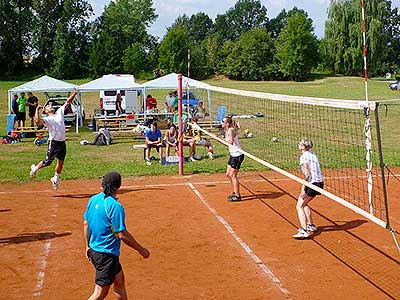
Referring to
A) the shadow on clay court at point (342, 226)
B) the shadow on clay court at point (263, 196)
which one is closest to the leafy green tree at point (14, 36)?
the shadow on clay court at point (263, 196)

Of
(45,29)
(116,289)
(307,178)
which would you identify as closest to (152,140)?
(307,178)

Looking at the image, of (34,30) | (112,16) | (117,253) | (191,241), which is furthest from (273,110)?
(112,16)

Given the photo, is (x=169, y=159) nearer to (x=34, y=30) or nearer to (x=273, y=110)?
(x=273, y=110)

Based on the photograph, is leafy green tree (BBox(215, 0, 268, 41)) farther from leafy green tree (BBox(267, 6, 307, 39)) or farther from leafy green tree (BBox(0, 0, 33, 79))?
leafy green tree (BBox(0, 0, 33, 79))

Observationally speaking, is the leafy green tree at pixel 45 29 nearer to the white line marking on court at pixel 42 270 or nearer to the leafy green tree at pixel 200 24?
the leafy green tree at pixel 200 24

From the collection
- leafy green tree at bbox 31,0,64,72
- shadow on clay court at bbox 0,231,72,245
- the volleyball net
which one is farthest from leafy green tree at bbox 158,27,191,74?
shadow on clay court at bbox 0,231,72,245

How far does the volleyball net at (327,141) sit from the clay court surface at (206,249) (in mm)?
738

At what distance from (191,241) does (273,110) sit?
25842 mm

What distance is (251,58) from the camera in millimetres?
71812

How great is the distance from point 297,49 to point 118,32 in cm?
2623

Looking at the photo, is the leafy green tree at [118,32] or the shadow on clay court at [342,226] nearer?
the shadow on clay court at [342,226]

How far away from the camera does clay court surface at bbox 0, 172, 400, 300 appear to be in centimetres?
719

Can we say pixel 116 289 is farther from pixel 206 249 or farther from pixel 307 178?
pixel 307 178

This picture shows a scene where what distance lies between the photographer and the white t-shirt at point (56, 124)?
38.3ft
